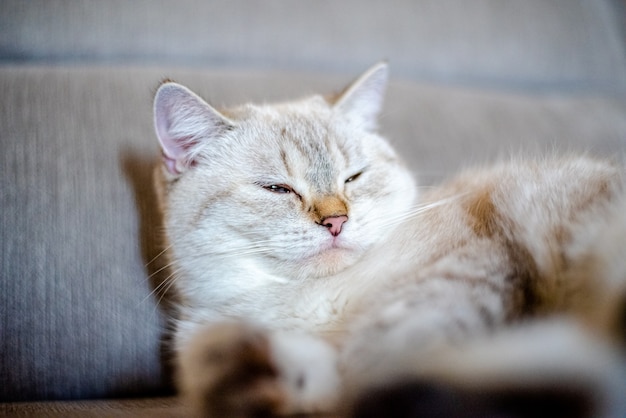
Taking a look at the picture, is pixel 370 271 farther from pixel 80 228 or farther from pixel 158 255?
pixel 80 228

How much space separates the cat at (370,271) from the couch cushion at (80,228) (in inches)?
6.9

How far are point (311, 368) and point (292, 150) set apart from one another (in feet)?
1.88

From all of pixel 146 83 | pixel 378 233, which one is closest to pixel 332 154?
pixel 378 233

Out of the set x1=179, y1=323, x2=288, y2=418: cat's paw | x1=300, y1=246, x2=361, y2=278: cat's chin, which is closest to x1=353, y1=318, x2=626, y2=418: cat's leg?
x1=179, y1=323, x2=288, y2=418: cat's paw

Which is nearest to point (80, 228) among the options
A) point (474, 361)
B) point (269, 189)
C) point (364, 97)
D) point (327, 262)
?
point (269, 189)

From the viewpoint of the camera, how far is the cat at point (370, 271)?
0.88 m

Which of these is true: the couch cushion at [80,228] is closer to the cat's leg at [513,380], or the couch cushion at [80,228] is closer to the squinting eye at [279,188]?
the squinting eye at [279,188]

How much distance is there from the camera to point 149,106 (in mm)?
1810

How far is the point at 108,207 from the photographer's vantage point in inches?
62.7

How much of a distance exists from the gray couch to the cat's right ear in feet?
0.93

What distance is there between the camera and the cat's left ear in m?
1.59

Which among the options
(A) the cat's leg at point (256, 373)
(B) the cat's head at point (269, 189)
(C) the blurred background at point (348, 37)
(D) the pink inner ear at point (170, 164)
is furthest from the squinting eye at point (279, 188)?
(C) the blurred background at point (348, 37)

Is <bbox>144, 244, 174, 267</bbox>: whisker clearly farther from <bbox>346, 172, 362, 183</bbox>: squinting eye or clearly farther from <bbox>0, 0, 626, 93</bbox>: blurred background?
<bbox>0, 0, 626, 93</bbox>: blurred background

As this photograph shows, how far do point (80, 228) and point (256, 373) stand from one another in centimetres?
86
